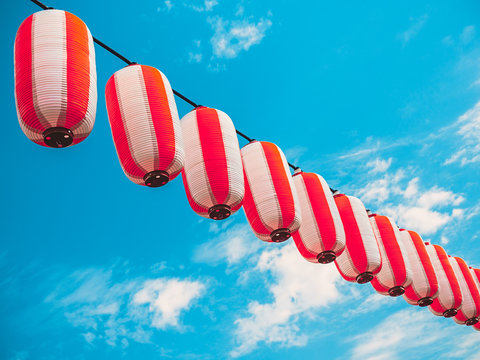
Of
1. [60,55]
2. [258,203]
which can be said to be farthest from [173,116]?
[258,203]

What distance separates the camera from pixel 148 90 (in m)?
3.46

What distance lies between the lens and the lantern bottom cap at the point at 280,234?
4094 mm

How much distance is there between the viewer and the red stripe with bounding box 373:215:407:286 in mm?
5480

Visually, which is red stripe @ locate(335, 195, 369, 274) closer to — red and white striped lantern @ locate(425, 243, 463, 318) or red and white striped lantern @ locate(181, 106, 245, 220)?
red and white striped lantern @ locate(181, 106, 245, 220)

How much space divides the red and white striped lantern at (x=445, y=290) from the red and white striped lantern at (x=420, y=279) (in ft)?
2.25

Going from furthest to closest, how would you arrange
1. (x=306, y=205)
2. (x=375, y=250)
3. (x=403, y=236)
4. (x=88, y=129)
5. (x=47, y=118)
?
1. (x=403, y=236)
2. (x=375, y=250)
3. (x=306, y=205)
4. (x=88, y=129)
5. (x=47, y=118)

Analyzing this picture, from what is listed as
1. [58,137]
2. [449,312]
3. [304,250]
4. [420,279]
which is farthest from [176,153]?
[449,312]

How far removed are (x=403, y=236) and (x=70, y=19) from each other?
213 inches

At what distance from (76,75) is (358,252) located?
3.61 m

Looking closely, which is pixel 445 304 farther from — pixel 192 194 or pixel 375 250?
pixel 192 194

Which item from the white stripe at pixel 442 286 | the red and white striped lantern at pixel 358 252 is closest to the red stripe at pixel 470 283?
the white stripe at pixel 442 286

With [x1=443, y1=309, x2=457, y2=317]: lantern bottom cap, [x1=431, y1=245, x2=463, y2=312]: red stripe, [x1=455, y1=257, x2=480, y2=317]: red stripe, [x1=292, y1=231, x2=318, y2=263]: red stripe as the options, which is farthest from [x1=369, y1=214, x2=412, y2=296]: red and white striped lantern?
[x1=455, y1=257, x2=480, y2=317]: red stripe

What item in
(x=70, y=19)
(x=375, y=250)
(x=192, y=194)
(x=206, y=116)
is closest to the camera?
(x=70, y=19)

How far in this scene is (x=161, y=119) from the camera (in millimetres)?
3322
